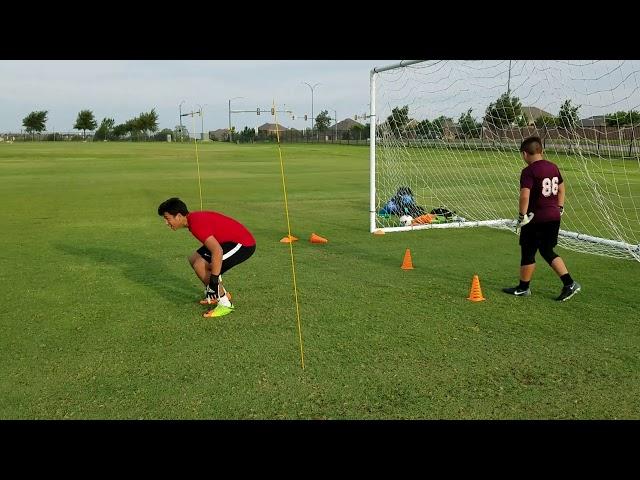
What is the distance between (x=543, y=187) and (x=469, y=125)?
23.4 ft

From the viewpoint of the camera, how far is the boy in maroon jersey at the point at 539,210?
19.6ft

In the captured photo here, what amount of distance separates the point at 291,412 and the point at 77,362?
193 centimetres

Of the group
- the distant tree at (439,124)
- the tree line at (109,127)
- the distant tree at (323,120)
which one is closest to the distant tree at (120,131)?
the tree line at (109,127)

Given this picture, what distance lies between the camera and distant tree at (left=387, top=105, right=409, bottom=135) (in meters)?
11.6

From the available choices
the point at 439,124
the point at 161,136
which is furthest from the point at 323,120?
the point at 439,124

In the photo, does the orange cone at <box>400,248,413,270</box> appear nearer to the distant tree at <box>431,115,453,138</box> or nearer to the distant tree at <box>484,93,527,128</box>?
the distant tree at <box>484,93,527,128</box>

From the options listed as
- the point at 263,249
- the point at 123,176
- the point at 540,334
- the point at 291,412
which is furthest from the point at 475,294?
the point at 123,176

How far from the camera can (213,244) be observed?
17.8 feet

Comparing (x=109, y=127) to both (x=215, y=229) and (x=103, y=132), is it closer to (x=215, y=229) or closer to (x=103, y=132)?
(x=103, y=132)

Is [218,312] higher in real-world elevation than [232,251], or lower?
lower

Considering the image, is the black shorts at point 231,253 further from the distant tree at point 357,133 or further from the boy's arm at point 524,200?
the distant tree at point 357,133

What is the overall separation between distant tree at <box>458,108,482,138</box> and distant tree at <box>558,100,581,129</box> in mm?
2680

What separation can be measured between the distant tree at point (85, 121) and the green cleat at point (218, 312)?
98.6 meters

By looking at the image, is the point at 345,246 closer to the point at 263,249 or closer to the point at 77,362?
the point at 263,249
